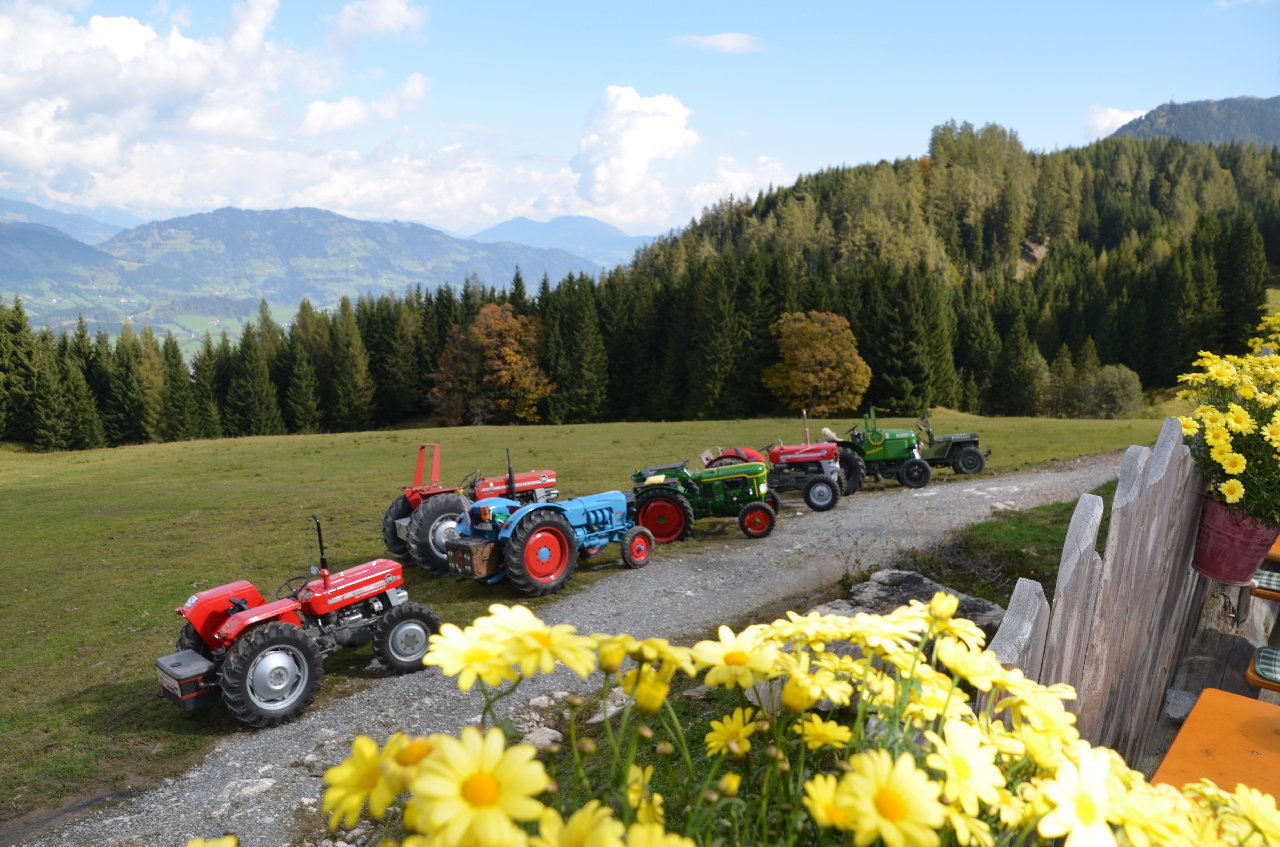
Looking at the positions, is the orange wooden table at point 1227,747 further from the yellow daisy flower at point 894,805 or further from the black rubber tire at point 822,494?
the black rubber tire at point 822,494

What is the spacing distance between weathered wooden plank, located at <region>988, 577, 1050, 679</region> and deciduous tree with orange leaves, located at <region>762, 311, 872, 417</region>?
41439 mm

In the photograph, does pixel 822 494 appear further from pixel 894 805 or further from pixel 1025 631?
pixel 894 805

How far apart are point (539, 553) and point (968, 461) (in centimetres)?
1300

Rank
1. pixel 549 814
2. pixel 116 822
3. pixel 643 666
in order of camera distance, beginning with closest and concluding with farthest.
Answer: pixel 549 814
pixel 643 666
pixel 116 822

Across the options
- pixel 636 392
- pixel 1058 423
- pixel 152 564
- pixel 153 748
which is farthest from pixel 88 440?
pixel 1058 423

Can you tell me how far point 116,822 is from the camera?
5.33 metres

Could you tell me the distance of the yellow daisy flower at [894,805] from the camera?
0.90m

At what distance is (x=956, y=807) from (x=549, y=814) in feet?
2.48

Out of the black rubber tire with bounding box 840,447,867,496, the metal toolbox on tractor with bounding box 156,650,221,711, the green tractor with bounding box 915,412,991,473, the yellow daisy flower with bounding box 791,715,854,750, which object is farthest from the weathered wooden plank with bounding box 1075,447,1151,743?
the green tractor with bounding box 915,412,991,473

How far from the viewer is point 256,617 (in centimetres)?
687

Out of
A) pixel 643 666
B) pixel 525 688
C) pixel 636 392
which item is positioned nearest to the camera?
pixel 643 666

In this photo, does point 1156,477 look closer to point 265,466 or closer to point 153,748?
point 153,748

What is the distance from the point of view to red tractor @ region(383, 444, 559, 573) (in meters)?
11.1

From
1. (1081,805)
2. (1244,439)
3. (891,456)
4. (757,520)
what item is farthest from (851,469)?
(1081,805)
